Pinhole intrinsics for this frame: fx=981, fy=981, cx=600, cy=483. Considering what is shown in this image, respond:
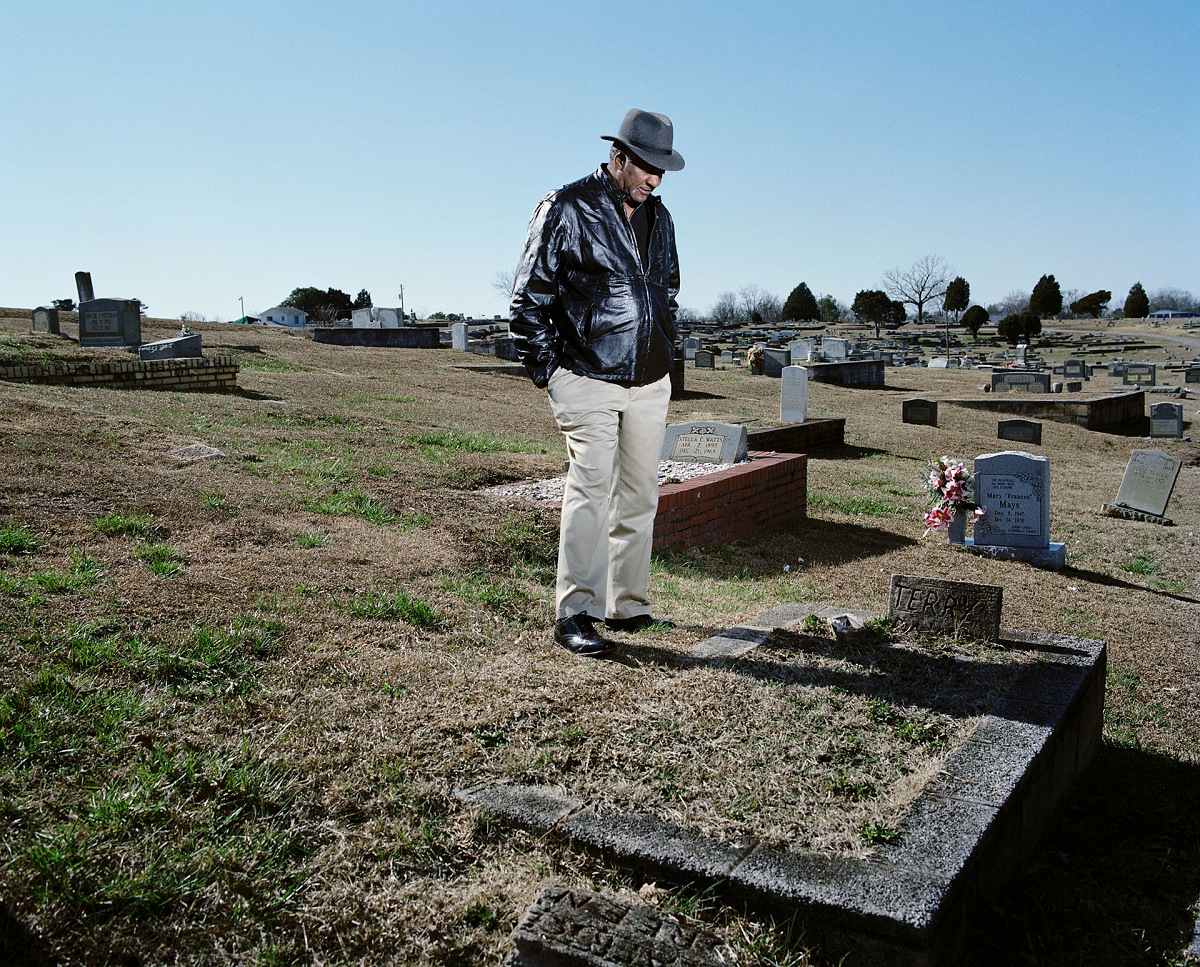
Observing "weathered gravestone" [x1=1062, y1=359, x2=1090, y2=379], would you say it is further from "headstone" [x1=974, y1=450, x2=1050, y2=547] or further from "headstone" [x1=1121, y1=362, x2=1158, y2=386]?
"headstone" [x1=974, y1=450, x2=1050, y2=547]

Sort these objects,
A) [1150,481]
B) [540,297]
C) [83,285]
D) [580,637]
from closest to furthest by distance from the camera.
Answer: [540,297], [580,637], [1150,481], [83,285]

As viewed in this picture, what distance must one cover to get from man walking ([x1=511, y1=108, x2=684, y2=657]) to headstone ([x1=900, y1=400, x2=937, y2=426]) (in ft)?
54.5

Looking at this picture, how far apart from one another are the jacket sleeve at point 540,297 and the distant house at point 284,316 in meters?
58.4

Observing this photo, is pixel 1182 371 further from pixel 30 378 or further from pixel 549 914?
pixel 549 914

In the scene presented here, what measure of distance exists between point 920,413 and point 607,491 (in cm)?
1692

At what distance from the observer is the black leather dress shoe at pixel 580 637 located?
12.6 ft

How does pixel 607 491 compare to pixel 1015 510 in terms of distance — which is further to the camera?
pixel 1015 510

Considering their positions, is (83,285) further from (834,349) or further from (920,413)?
(834,349)

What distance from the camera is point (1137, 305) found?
8725cm

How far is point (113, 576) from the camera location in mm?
4168

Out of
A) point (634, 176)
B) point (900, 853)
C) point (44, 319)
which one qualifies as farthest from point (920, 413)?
point (44, 319)

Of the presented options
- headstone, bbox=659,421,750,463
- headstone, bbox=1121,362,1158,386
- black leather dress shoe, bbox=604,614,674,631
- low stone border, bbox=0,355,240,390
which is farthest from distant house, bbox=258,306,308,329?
black leather dress shoe, bbox=604,614,674,631

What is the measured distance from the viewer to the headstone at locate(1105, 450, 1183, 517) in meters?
11.3

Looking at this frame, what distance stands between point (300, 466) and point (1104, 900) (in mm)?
5835
